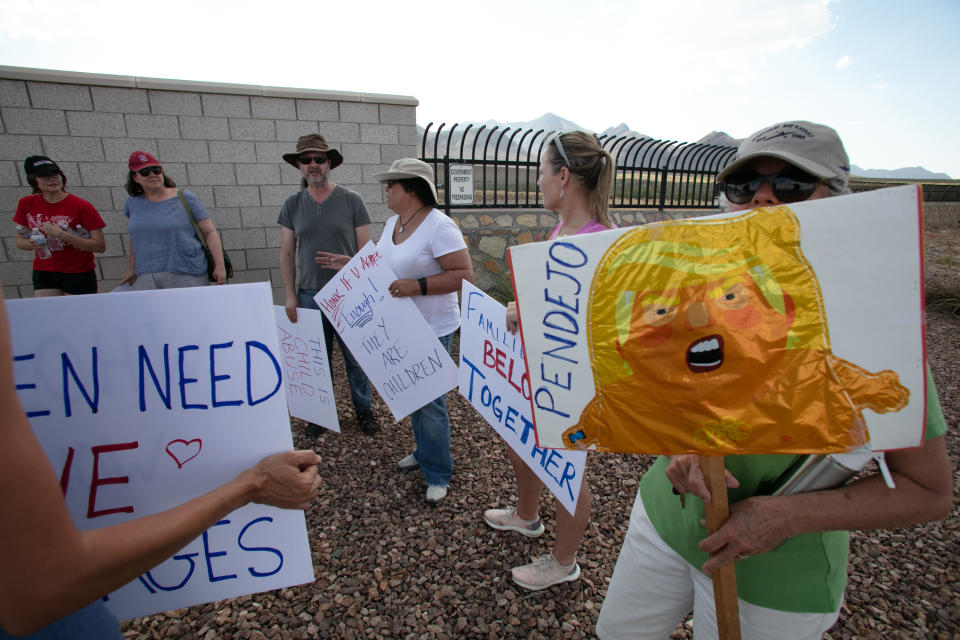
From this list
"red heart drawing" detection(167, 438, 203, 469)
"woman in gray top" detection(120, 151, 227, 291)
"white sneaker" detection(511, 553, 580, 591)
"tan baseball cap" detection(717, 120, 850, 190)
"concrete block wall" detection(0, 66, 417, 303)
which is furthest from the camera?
"concrete block wall" detection(0, 66, 417, 303)

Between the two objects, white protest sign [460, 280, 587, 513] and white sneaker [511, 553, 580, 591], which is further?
white sneaker [511, 553, 580, 591]

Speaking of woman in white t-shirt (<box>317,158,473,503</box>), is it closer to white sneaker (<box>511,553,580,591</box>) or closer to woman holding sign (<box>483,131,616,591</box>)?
woman holding sign (<box>483,131,616,591</box>)

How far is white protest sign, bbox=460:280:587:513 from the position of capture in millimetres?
1783

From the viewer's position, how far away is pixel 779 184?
1086 mm

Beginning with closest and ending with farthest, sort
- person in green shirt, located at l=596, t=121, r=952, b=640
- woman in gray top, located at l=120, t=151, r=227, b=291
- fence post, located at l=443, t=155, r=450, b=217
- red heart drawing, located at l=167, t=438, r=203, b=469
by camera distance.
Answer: person in green shirt, located at l=596, t=121, r=952, b=640
red heart drawing, located at l=167, t=438, r=203, b=469
woman in gray top, located at l=120, t=151, r=227, b=291
fence post, located at l=443, t=155, r=450, b=217

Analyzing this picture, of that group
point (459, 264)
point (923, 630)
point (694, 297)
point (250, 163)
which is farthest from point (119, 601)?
point (250, 163)

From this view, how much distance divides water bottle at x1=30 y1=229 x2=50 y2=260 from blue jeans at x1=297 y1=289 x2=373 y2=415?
2.49 metres

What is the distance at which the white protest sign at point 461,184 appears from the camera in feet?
21.5

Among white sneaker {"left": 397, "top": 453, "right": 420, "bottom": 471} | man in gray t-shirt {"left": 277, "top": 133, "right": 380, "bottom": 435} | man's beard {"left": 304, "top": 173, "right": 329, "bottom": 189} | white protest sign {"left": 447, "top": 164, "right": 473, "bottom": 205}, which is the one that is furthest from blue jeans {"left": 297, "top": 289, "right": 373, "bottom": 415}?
white protest sign {"left": 447, "top": 164, "right": 473, "bottom": 205}

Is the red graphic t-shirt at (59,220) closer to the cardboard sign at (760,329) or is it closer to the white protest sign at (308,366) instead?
the white protest sign at (308,366)

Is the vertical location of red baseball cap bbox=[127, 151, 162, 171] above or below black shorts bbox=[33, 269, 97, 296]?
above

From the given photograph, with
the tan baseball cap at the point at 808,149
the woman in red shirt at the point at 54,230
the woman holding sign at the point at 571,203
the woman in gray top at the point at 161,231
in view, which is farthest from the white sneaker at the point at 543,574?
the woman in red shirt at the point at 54,230

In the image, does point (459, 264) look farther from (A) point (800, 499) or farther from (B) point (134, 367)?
(A) point (800, 499)

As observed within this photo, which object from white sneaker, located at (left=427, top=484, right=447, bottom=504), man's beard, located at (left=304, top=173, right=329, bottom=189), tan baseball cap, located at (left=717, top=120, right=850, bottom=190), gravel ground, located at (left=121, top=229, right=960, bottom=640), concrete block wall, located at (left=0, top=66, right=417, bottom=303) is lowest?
gravel ground, located at (left=121, top=229, right=960, bottom=640)
